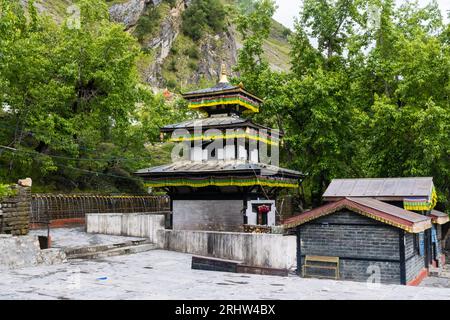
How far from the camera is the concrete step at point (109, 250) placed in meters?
19.9

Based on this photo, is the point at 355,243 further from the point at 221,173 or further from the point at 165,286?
the point at 221,173

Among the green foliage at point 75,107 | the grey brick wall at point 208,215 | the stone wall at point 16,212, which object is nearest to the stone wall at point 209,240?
the grey brick wall at point 208,215

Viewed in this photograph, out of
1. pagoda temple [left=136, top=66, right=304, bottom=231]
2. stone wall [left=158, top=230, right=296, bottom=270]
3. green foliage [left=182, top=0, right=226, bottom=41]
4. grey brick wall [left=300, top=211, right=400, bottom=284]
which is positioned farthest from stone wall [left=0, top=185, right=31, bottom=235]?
green foliage [left=182, top=0, right=226, bottom=41]

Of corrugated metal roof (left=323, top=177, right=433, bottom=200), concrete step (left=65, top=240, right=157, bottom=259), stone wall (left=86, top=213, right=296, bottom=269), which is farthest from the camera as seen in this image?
corrugated metal roof (left=323, top=177, right=433, bottom=200)

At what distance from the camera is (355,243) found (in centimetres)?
1656

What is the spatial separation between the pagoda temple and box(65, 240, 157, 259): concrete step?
3.32 meters

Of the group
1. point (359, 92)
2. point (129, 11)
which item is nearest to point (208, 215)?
point (359, 92)

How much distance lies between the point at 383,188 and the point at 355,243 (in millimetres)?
6011

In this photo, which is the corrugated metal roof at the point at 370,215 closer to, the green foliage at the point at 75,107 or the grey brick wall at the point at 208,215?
the grey brick wall at the point at 208,215

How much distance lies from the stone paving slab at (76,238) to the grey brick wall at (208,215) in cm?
311

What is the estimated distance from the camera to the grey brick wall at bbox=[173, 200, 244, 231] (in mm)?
25156

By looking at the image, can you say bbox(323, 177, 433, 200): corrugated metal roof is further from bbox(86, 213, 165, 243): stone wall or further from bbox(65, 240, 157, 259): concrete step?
bbox(65, 240, 157, 259): concrete step

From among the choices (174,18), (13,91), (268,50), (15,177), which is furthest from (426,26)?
(268,50)

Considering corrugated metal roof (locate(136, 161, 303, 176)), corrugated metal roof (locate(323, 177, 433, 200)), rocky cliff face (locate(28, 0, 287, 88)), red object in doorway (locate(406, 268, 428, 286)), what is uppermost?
rocky cliff face (locate(28, 0, 287, 88))
